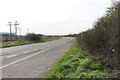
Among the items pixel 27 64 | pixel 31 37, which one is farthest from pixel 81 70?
pixel 31 37

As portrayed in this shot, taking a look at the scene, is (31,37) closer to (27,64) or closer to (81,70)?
(27,64)

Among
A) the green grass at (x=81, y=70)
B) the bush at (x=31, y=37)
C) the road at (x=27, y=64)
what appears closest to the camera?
the green grass at (x=81, y=70)

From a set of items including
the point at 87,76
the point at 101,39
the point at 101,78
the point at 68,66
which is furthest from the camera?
the point at 101,39

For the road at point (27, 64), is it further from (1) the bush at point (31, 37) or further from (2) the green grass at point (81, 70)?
(1) the bush at point (31, 37)

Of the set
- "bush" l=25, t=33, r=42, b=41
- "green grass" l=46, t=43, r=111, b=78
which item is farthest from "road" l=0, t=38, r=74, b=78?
"bush" l=25, t=33, r=42, b=41

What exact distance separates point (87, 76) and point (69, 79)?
1.93 feet

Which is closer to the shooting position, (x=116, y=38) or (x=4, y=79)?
(x=116, y=38)

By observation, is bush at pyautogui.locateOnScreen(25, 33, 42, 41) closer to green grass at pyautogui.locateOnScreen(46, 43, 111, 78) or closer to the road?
the road

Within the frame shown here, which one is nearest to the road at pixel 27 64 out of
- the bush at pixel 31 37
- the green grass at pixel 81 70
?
the green grass at pixel 81 70

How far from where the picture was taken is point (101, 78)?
467 centimetres

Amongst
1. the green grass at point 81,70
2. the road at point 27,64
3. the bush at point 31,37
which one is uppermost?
the bush at point 31,37

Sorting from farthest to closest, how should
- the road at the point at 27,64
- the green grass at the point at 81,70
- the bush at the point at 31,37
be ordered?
the bush at the point at 31,37, the road at the point at 27,64, the green grass at the point at 81,70

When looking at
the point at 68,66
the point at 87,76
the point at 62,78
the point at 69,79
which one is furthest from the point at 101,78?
the point at 68,66

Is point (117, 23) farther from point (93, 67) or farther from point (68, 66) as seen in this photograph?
point (68, 66)
